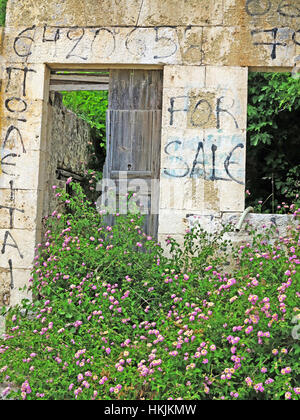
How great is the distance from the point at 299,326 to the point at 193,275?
1.27m

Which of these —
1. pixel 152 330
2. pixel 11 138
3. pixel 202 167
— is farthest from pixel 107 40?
pixel 152 330

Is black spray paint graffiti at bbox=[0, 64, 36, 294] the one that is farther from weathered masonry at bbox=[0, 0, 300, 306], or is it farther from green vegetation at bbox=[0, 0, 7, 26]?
green vegetation at bbox=[0, 0, 7, 26]

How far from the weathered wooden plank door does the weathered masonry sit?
25 millimetres

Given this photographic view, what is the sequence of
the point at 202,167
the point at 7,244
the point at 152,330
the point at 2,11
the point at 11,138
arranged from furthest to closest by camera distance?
the point at 2,11, the point at 11,138, the point at 7,244, the point at 202,167, the point at 152,330

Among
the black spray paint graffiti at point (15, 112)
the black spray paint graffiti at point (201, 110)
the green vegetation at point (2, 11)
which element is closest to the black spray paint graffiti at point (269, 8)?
the black spray paint graffiti at point (201, 110)

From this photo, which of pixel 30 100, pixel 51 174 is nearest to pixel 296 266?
pixel 30 100

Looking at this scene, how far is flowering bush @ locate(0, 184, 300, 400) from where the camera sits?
297 cm

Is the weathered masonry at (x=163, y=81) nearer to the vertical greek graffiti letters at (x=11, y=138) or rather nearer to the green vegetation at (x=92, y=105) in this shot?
the vertical greek graffiti letters at (x=11, y=138)

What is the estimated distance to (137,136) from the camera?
5348 millimetres

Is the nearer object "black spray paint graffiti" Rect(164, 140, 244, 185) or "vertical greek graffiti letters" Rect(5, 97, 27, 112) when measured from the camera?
"black spray paint graffiti" Rect(164, 140, 244, 185)

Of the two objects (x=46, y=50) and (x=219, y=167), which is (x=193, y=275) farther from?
(x=46, y=50)

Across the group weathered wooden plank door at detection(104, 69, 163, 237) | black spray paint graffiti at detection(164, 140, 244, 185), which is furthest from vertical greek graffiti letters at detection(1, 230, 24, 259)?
black spray paint graffiti at detection(164, 140, 244, 185)

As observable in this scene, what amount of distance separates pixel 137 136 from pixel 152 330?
2548mm

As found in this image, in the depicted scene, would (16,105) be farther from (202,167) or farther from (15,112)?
(202,167)
